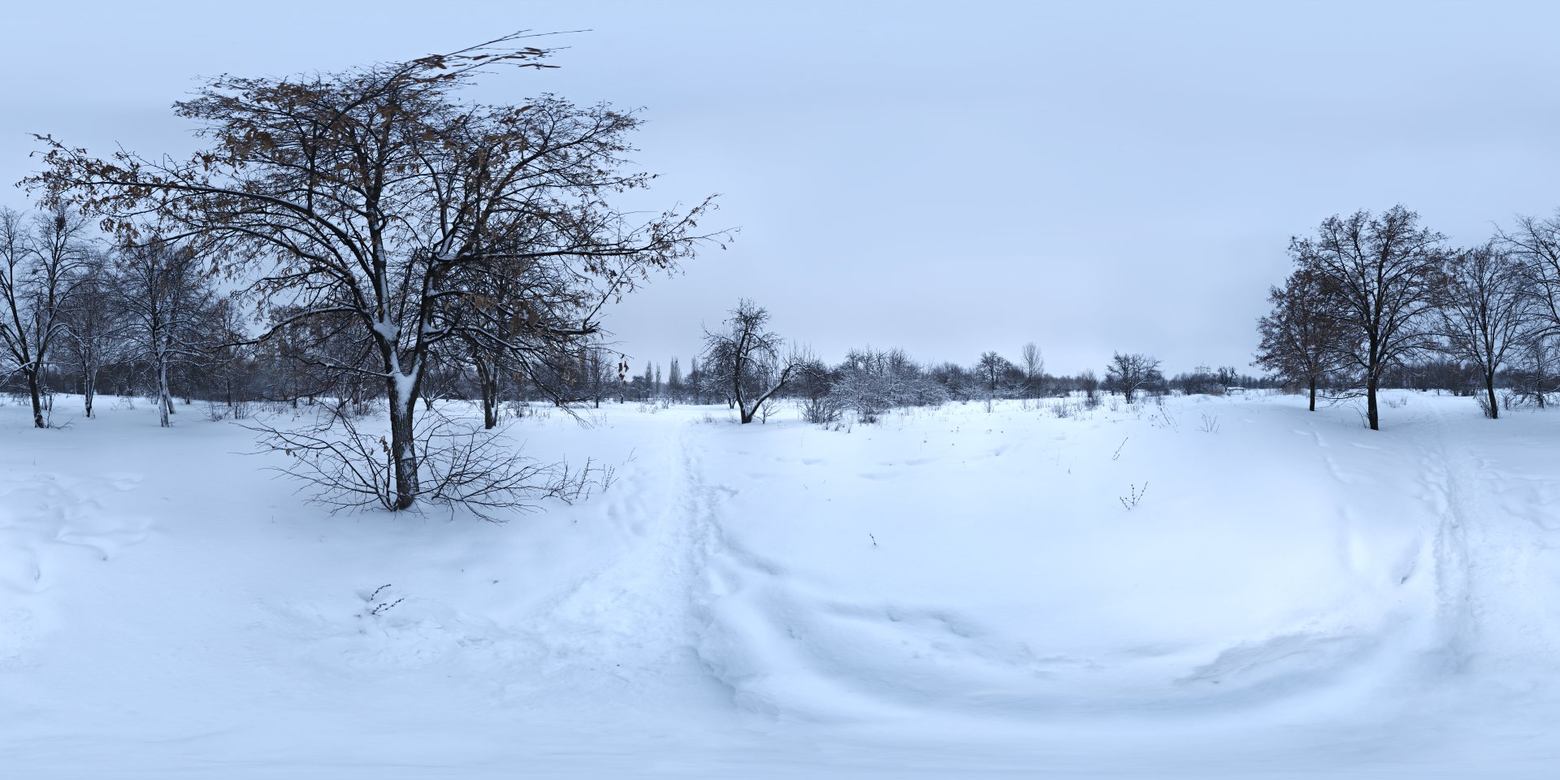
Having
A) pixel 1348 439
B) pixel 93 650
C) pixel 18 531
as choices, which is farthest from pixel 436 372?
pixel 1348 439

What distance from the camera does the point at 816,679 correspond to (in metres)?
5.06

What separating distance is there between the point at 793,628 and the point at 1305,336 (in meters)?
20.7

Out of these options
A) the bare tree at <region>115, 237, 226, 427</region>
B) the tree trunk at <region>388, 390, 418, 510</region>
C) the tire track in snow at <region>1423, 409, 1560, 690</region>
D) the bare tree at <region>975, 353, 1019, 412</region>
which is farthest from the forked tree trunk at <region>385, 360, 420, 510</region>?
the bare tree at <region>975, 353, 1019, 412</region>

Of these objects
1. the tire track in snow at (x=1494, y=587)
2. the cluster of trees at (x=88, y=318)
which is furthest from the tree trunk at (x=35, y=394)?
the tire track in snow at (x=1494, y=587)

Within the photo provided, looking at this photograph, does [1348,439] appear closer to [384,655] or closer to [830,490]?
[830,490]

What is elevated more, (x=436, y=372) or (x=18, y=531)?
(x=436, y=372)

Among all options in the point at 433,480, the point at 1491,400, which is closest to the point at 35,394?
the point at 433,480

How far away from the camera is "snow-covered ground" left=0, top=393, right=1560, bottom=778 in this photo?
377cm

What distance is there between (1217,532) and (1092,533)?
1.46 meters

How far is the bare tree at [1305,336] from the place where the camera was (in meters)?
18.2

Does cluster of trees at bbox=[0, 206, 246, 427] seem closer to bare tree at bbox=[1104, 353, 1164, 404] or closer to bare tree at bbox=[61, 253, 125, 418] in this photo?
bare tree at bbox=[61, 253, 125, 418]

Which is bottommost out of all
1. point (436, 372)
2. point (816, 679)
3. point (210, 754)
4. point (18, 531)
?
point (816, 679)

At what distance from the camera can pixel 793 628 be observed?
5809mm

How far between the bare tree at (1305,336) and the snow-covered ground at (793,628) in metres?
9.61
